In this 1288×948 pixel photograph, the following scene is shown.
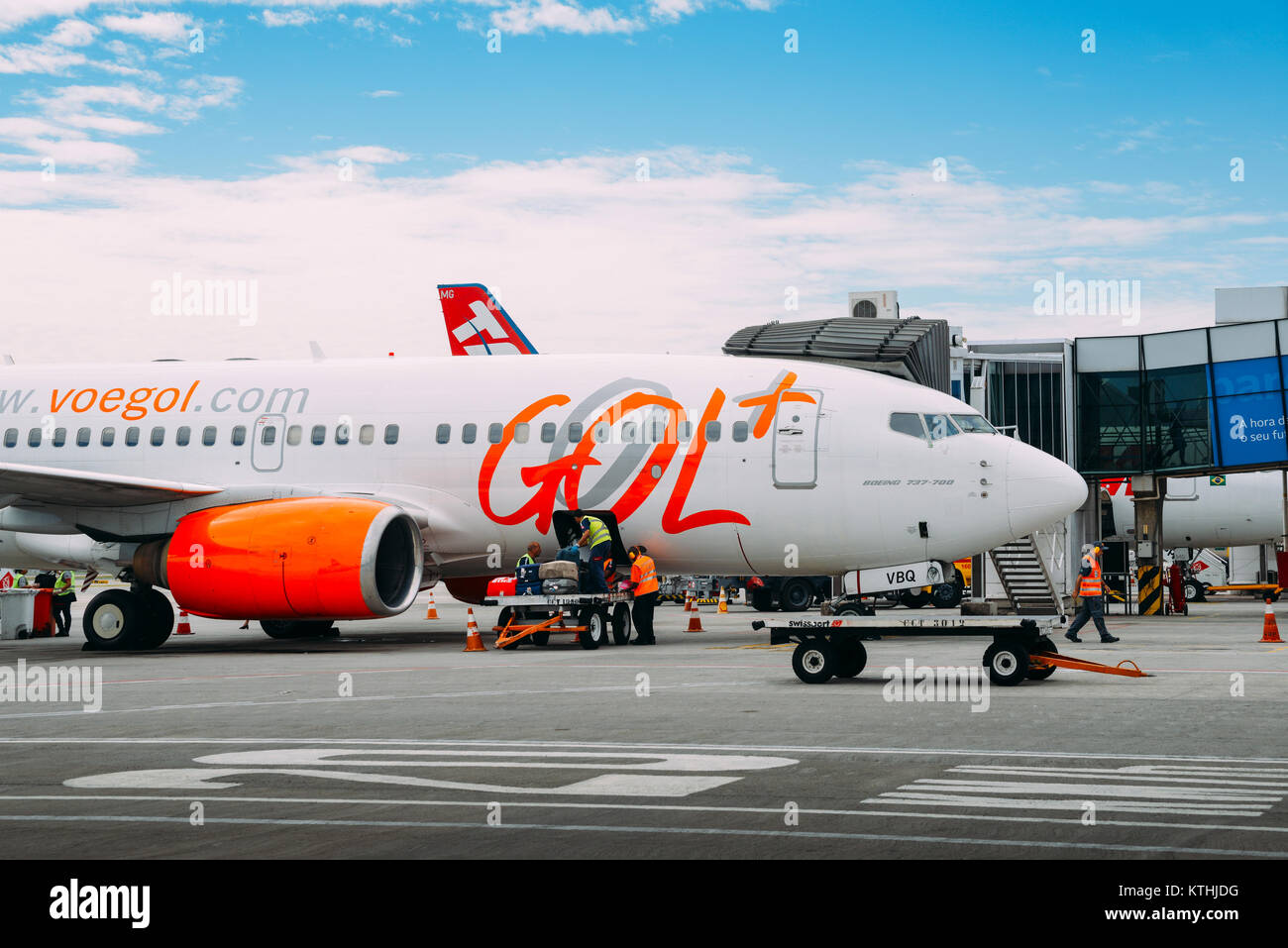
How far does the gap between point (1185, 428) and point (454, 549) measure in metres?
20.6

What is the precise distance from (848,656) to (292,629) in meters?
14.2

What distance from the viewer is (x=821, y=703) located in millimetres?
13422

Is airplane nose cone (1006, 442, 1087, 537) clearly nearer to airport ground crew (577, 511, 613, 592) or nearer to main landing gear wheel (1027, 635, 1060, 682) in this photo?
main landing gear wheel (1027, 635, 1060, 682)

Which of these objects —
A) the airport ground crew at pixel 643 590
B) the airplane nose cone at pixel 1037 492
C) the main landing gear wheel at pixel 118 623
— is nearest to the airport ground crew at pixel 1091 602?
the airplane nose cone at pixel 1037 492

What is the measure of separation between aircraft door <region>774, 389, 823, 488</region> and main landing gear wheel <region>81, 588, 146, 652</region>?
1051 centimetres

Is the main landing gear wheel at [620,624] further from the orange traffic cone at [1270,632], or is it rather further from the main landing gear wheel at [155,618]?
the orange traffic cone at [1270,632]

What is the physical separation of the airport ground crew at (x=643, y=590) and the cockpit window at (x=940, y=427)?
477cm

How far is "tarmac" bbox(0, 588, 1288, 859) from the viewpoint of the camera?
6.99 metres

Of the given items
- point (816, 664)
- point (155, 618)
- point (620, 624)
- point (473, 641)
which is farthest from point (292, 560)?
point (816, 664)

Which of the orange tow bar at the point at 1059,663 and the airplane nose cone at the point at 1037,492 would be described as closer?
the orange tow bar at the point at 1059,663

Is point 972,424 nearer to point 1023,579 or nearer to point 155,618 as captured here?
point 1023,579

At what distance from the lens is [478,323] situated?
141 ft

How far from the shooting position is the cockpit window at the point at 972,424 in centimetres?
2103
